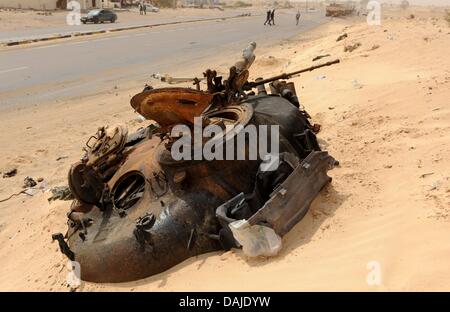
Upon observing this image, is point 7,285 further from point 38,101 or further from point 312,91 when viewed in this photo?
point 38,101

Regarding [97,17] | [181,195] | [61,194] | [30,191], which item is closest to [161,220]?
[181,195]

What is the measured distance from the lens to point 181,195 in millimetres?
4676

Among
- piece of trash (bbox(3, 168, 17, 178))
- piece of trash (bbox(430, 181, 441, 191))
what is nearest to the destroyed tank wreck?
piece of trash (bbox(430, 181, 441, 191))

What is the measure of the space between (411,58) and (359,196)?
7.86m

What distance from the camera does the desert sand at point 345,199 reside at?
152 inches

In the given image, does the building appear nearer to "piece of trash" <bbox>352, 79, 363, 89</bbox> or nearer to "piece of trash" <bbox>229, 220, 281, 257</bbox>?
"piece of trash" <bbox>352, 79, 363, 89</bbox>

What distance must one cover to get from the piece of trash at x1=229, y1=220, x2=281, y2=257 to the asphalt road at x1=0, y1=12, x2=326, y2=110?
10.5 meters

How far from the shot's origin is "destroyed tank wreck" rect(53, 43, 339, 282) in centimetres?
443

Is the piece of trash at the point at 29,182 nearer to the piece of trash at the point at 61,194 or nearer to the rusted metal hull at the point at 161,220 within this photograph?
the piece of trash at the point at 61,194

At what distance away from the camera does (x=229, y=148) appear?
473 centimetres

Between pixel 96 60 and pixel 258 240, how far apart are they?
669 inches

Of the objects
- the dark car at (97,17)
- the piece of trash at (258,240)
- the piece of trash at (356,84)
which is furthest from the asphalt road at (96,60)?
the piece of trash at (258,240)

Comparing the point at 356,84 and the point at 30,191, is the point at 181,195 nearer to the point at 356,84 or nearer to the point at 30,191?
→ the point at 30,191
